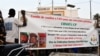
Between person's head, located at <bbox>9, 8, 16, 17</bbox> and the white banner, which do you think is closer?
person's head, located at <bbox>9, 8, 16, 17</bbox>

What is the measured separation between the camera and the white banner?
1060cm

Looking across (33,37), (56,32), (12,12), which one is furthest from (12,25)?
(56,32)

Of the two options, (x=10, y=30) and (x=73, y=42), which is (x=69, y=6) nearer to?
(x=73, y=42)

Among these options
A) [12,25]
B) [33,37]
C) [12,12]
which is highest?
[12,12]

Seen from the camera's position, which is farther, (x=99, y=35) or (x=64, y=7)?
(x=64, y=7)

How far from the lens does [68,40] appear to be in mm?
11992

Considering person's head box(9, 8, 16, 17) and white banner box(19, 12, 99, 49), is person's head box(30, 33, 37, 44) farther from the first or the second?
person's head box(9, 8, 16, 17)

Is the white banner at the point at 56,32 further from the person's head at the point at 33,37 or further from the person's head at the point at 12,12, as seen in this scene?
the person's head at the point at 12,12

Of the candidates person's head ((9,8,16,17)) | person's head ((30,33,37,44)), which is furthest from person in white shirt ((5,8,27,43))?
person's head ((30,33,37,44))

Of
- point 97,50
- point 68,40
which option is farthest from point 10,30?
point 97,50

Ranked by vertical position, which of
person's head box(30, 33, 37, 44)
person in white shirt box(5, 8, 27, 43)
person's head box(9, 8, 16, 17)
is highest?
person's head box(9, 8, 16, 17)

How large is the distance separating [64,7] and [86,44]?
1872 centimetres

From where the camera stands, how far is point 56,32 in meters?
11.5

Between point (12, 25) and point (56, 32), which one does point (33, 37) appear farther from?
point (56, 32)
